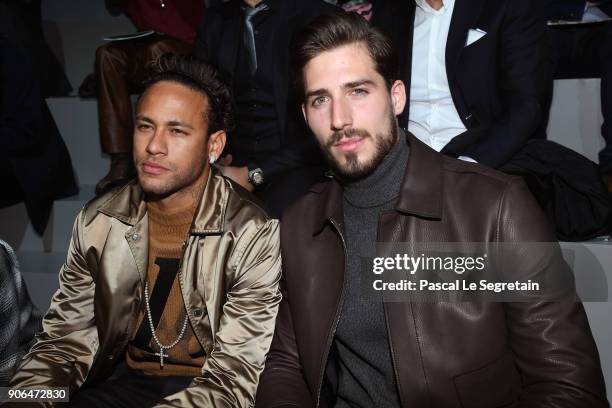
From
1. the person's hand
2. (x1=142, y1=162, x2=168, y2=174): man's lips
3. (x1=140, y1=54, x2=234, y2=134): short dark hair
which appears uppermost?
(x1=140, y1=54, x2=234, y2=134): short dark hair

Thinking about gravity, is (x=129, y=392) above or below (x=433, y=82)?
below

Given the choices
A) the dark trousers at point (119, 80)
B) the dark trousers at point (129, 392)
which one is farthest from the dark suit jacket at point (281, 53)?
the dark trousers at point (129, 392)

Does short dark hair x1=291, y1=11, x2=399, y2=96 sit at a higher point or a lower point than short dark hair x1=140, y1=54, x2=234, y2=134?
higher

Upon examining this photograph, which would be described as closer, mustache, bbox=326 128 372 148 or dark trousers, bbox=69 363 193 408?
mustache, bbox=326 128 372 148

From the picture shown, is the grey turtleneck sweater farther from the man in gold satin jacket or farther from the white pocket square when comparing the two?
the white pocket square

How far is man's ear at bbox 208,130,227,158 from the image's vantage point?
6.58 ft

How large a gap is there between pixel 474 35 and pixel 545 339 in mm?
1471

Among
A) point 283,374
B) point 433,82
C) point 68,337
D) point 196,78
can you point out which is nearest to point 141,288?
point 68,337

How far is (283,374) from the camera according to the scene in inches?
65.2

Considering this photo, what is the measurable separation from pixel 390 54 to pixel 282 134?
1065 mm

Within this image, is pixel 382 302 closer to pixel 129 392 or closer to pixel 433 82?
pixel 129 392

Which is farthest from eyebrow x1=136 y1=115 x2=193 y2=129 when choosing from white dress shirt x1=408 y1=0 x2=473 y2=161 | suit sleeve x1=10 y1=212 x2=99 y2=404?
white dress shirt x1=408 y1=0 x2=473 y2=161

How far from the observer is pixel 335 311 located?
1.57 m

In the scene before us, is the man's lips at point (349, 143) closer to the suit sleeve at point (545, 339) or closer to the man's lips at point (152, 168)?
the suit sleeve at point (545, 339)
